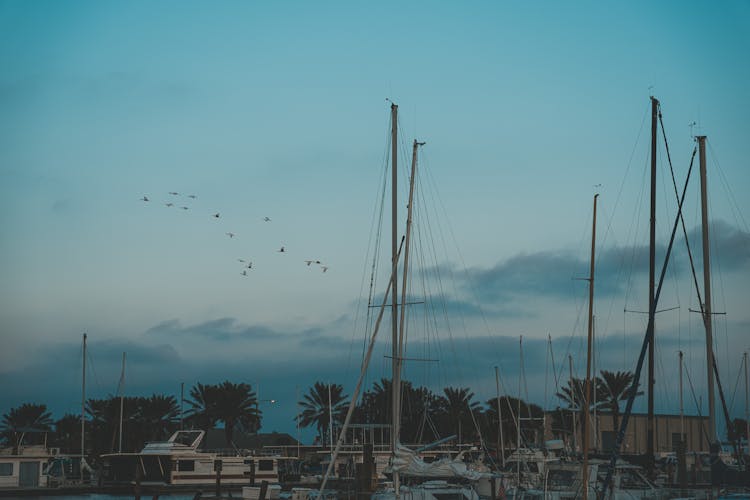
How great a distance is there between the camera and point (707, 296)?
1539 inches

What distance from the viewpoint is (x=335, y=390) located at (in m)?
101

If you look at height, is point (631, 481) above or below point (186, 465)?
above

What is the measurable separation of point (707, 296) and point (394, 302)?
44.1ft

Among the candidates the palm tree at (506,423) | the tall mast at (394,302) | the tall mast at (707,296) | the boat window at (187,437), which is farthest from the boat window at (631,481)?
the palm tree at (506,423)

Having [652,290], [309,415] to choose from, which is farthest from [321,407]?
[652,290]

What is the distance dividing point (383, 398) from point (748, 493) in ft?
189

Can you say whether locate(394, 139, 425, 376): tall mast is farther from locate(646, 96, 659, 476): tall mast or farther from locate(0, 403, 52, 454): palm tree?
locate(0, 403, 52, 454): palm tree

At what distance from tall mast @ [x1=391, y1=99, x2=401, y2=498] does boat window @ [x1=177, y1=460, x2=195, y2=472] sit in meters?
38.9

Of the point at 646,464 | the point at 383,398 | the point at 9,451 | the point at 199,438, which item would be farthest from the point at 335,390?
the point at 646,464

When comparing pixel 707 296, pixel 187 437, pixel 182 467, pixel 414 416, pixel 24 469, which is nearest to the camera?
pixel 707 296

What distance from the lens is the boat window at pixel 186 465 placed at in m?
69.8

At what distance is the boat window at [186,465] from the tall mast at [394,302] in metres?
38.9

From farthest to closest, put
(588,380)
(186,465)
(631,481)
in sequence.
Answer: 1. (186,465)
2. (631,481)
3. (588,380)

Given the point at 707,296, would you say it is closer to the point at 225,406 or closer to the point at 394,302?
the point at 394,302
